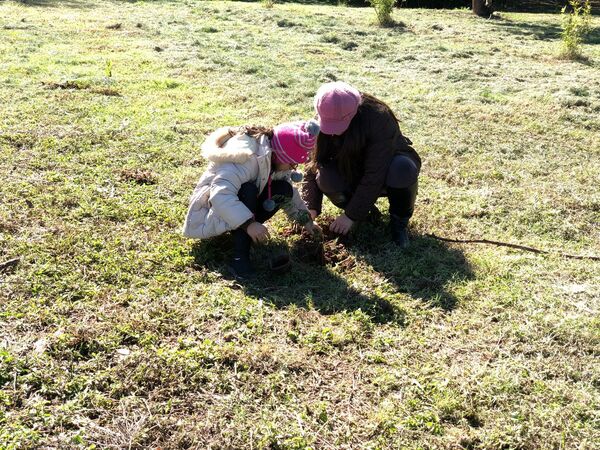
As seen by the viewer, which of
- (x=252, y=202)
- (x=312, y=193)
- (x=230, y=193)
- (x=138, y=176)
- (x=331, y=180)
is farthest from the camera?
(x=138, y=176)

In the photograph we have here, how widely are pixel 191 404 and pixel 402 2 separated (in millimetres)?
18777

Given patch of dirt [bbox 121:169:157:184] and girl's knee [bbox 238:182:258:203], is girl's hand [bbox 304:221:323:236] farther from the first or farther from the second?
patch of dirt [bbox 121:169:157:184]

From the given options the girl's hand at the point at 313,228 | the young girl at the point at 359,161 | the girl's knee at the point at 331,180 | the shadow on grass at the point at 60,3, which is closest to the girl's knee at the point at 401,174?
the young girl at the point at 359,161

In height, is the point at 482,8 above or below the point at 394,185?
above

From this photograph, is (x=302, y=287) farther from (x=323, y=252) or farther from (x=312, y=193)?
(x=312, y=193)

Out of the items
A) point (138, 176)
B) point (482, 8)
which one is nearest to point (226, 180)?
point (138, 176)

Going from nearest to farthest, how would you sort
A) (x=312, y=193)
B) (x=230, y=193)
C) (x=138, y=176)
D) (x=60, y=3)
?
(x=230, y=193)
(x=312, y=193)
(x=138, y=176)
(x=60, y=3)

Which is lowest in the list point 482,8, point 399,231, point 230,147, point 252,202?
A: point 399,231

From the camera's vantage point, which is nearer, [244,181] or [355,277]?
[244,181]

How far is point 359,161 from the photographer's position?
13.0 ft

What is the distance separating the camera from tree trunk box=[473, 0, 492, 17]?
1597 cm

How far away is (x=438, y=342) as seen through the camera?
121 inches

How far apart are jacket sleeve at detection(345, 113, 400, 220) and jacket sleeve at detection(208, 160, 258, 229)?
2.53 feet

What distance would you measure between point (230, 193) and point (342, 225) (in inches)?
34.0
